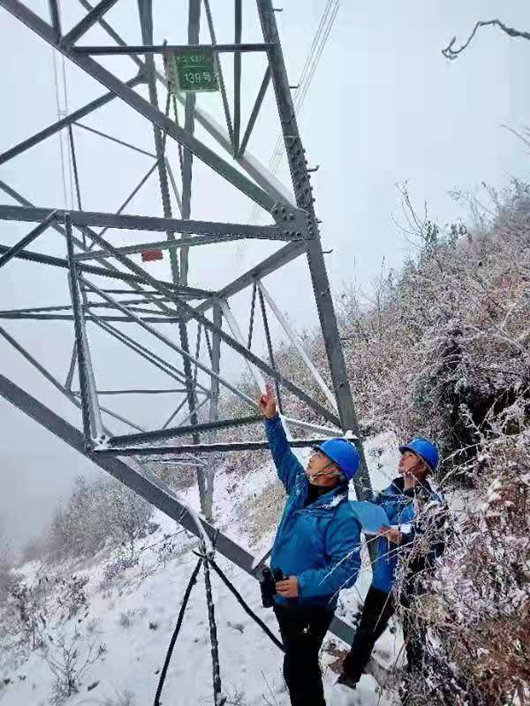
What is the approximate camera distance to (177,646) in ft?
16.0

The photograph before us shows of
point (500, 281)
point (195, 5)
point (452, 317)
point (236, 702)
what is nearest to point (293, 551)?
point (236, 702)

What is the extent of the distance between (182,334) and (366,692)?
3.72 meters

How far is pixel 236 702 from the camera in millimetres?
3705

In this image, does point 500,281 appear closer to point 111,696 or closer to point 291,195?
point 291,195

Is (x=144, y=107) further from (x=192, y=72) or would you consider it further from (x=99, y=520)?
(x=99, y=520)

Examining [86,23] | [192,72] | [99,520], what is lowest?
[99,520]

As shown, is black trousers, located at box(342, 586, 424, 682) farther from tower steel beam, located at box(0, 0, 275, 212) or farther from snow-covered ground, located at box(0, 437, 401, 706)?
tower steel beam, located at box(0, 0, 275, 212)

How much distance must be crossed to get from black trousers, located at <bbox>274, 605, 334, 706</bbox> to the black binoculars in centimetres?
9

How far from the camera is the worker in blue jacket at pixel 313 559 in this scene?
9.00 feet

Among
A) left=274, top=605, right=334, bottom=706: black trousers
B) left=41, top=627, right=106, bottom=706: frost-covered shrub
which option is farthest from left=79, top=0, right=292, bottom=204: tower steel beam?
left=41, top=627, right=106, bottom=706: frost-covered shrub

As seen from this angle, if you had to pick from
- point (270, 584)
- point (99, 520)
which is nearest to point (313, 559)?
point (270, 584)

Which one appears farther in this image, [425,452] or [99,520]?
[99,520]

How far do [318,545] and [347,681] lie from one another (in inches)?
55.6

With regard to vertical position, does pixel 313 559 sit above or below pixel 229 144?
below
